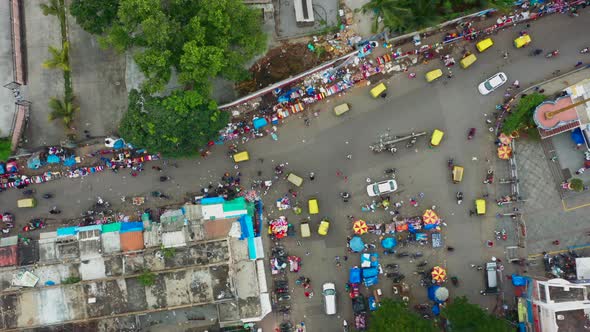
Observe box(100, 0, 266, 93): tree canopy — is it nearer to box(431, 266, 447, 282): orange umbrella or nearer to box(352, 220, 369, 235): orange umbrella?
box(352, 220, 369, 235): orange umbrella

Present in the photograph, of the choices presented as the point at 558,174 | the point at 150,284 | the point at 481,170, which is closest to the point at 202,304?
the point at 150,284

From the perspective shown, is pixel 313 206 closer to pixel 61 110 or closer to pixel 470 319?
pixel 470 319

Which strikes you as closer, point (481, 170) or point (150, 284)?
point (150, 284)

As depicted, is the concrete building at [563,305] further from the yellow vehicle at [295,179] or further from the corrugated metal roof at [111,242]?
the corrugated metal roof at [111,242]

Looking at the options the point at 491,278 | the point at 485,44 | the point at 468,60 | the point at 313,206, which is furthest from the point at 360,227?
the point at 485,44

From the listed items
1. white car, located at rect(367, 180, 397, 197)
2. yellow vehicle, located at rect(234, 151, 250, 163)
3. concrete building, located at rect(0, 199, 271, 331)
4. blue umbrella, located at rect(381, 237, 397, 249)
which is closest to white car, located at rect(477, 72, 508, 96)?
white car, located at rect(367, 180, 397, 197)

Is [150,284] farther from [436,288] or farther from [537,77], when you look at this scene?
[537,77]

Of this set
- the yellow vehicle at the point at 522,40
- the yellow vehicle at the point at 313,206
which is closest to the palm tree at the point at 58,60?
the yellow vehicle at the point at 313,206
